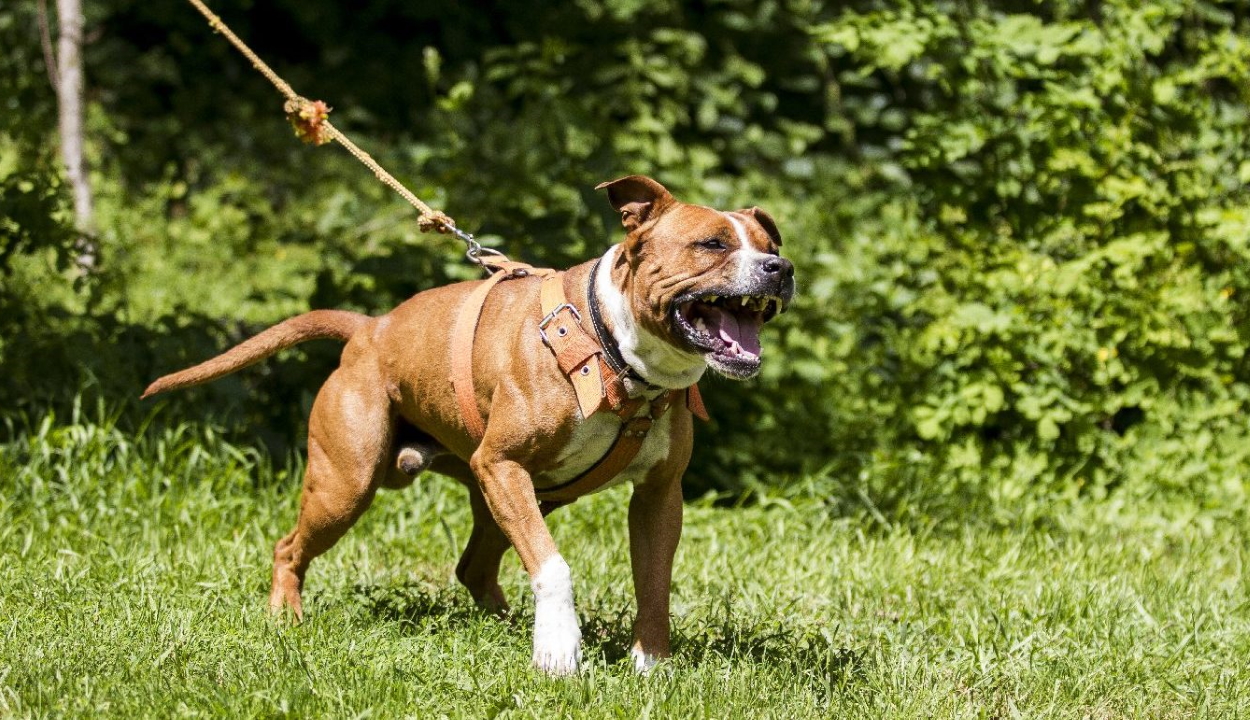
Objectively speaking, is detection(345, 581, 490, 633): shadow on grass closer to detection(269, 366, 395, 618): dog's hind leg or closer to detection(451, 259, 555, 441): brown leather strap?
detection(269, 366, 395, 618): dog's hind leg

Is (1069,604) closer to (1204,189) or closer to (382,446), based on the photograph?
(382,446)

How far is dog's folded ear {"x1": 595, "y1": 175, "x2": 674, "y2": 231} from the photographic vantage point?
409cm

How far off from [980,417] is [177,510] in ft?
11.8

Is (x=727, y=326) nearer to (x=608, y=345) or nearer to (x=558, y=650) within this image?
(x=608, y=345)

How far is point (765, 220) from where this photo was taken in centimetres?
427

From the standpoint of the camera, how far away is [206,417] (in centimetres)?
632

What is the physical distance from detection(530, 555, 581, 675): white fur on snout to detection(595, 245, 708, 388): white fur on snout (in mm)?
584

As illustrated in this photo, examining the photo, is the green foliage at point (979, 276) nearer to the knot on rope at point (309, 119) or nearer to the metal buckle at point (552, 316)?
the knot on rope at point (309, 119)

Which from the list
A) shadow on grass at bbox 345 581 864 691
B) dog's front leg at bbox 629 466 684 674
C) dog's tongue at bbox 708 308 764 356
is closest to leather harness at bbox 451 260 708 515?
dog's front leg at bbox 629 466 684 674

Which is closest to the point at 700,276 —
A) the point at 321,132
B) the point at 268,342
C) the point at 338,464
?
the point at 338,464

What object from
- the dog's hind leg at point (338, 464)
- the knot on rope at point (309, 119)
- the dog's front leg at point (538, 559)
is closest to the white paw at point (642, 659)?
the dog's front leg at point (538, 559)

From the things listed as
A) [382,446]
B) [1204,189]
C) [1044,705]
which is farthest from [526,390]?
[1204,189]

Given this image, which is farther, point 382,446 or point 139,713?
point 382,446

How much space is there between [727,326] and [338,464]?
1.35 m
